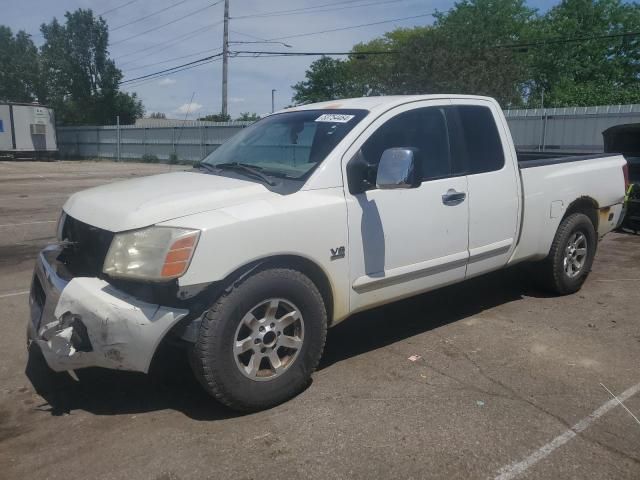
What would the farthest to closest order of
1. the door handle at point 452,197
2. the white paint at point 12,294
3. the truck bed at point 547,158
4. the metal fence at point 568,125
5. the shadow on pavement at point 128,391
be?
the metal fence at point 568,125 → the white paint at point 12,294 → the truck bed at point 547,158 → the door handle at point 452,197 → the shadow on pavement at point 128,391

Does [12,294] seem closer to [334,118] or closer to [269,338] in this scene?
[269,338]

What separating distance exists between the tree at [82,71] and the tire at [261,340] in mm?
54980

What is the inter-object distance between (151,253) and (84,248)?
2.26 ft

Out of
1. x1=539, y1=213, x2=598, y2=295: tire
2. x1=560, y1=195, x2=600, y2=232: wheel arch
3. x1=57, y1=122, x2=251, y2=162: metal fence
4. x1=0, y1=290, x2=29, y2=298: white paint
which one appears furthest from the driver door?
Answer: x1=57, y1=122, x2=251, y2=162: metal fence

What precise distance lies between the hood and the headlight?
72mm

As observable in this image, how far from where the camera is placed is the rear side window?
14.9 feet

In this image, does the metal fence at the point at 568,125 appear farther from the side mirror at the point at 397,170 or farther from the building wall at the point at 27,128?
the building wall at the point at 27,128

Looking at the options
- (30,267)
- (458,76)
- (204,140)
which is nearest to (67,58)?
(204,140)

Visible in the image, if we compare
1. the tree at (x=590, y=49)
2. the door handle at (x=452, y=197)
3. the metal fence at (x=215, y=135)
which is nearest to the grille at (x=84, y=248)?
the door handle at (x=452, y=197)

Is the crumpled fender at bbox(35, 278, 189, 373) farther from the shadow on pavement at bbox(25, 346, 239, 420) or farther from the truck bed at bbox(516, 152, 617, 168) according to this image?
the truck bed at bbox(516, 152, 617, 168)

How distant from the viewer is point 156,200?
3.39 meters

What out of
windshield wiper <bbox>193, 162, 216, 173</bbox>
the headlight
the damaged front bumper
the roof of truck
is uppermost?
the roof of truck

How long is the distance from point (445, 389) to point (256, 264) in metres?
1.46

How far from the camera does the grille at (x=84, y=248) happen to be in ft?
10.9
